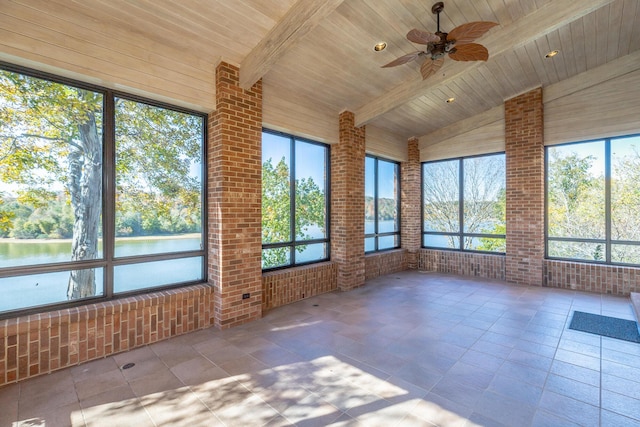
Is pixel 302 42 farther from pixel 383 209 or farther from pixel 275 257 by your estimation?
pixel 383 209

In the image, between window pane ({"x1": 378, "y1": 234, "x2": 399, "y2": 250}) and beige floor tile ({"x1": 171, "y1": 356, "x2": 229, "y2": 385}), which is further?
window pane ({"x1": 378, "y1": 234, "x2": 399, "y2": 250})

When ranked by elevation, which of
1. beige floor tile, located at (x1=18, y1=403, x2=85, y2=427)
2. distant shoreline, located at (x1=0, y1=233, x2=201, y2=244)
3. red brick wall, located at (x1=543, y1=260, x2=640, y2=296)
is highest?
distant shoreline, located at (x1=0, y1=233, x2=201, y2=244)

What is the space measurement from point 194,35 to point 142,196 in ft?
6.61

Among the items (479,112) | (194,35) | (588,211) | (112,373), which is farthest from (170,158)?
(588,211)

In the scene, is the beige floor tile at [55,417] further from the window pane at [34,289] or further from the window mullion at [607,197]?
the window mullion at [607,197]

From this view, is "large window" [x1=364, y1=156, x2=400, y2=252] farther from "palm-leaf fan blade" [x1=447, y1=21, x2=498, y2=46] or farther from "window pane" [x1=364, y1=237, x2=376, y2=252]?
"palm-leaf fan blade" [x1=447, y1=21, x2=498, y2=46]

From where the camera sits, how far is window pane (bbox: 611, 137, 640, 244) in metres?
5.23

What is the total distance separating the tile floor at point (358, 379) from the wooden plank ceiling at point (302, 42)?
3003 millimetres

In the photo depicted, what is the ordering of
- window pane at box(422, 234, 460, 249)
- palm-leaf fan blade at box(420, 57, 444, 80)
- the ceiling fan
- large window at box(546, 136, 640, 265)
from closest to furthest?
the ceiling fan, palm-leaf fan blade at box(420, 57, 444, 80), large window at box(546, 136, 640, 265), window pane at box(422, 234, 460, 249)

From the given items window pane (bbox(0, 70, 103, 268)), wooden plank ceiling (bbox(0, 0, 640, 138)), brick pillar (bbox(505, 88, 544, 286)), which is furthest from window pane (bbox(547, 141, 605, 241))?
window pane (bbox(0, 70, 103, 268))

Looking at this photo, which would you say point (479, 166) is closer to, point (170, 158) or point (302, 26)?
point (302, 26)

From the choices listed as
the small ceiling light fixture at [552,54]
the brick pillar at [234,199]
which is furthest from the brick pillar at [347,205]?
the small ceiling light fixture at [552,54]

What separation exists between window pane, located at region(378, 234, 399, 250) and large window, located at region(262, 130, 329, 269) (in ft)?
6.37

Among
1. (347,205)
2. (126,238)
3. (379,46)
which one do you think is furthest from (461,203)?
(126,238)
